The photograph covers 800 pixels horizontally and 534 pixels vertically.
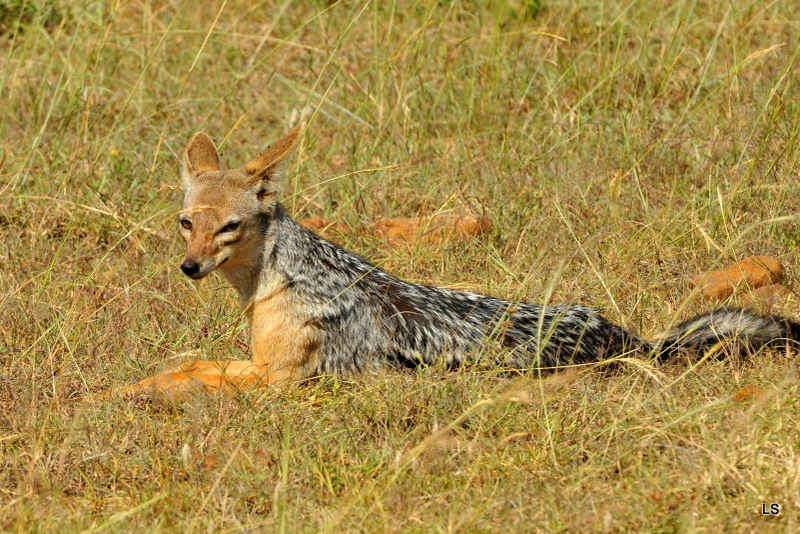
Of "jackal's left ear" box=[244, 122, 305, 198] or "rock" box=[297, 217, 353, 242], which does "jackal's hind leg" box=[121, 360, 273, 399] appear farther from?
"rock" box=[297, 217, 353, 242]

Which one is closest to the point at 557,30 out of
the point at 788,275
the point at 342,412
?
the point at 788,275

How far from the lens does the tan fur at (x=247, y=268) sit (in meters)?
5.81

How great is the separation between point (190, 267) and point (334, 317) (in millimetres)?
828

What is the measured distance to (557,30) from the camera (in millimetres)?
9492

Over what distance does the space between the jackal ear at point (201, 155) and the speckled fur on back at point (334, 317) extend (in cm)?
29

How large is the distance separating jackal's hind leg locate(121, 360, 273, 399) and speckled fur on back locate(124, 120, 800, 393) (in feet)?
0.05

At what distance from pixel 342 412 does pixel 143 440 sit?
91cm

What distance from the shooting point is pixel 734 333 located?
584 centimetres

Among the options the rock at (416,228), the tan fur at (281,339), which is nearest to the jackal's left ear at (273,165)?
the tan fur at (281,339)

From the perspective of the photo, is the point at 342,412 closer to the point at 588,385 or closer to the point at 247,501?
the point at 247,501

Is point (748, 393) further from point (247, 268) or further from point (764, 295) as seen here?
point (247, 268)

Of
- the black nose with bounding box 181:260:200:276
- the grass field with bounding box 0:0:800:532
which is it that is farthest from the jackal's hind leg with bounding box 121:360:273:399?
the black nose with bounding box 181:260:200:276

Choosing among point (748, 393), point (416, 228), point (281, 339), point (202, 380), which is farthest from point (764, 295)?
point (202, 380)

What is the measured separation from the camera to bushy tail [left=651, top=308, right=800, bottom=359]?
230 inches
